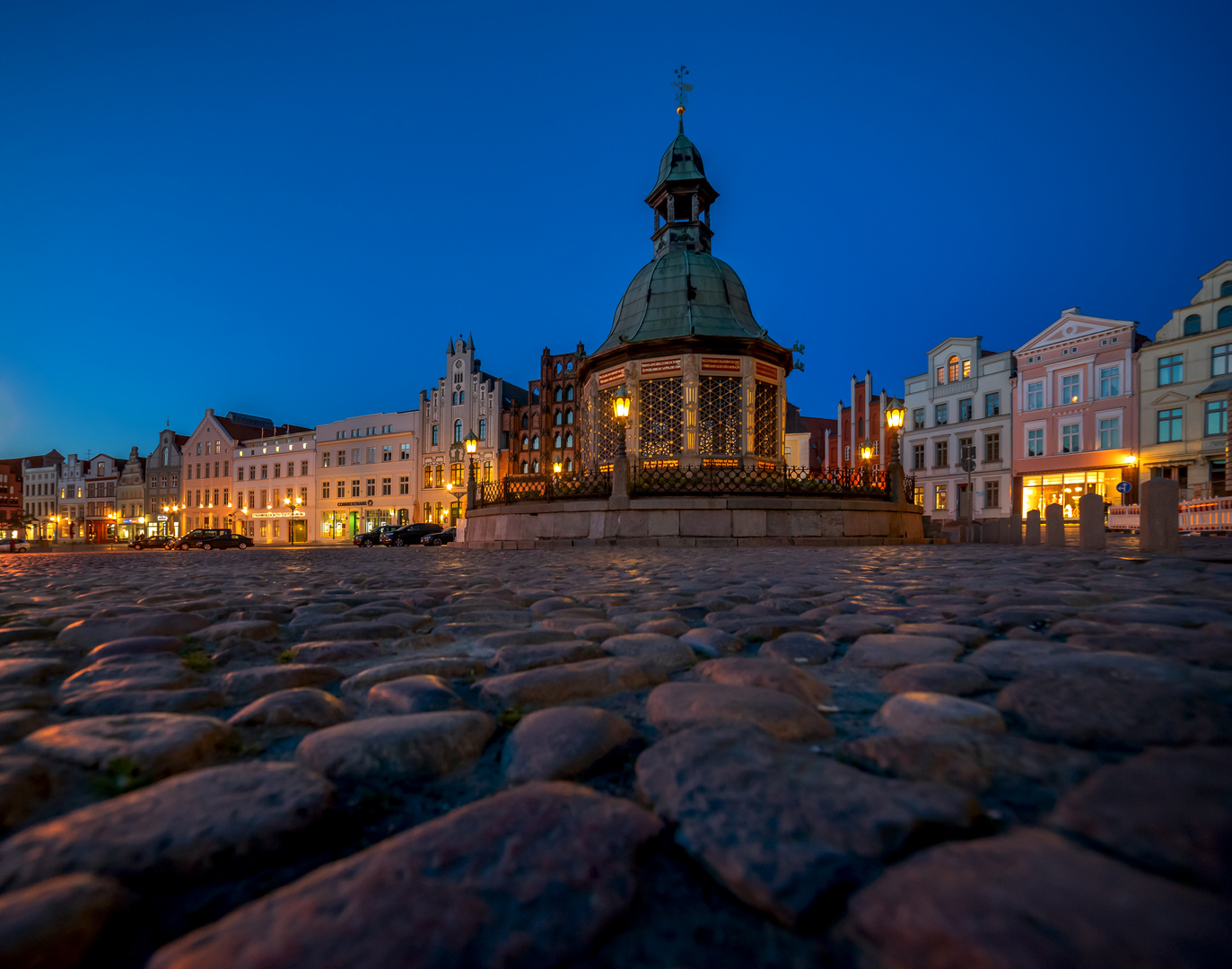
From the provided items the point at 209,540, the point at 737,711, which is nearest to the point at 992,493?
the point at 737,711

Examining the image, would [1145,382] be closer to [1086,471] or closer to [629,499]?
[1086,471]

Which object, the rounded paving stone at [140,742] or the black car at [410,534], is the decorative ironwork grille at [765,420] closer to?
the rounded paving stone at [140,742]

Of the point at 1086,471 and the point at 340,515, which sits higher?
the point at 1086,471

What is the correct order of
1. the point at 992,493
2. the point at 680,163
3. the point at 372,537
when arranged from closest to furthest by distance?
the point at 680,163 < the point at 372,537 < the point at 992,493

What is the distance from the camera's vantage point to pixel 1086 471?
106 ft

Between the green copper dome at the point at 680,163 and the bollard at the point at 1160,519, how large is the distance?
1857cm

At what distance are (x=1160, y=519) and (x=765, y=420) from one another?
12.2 metres

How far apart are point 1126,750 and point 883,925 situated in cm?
82

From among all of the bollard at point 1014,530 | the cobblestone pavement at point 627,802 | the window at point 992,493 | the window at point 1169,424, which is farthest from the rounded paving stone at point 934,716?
the window at point 992,493

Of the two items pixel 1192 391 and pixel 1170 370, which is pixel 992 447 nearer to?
pixel 1170 370

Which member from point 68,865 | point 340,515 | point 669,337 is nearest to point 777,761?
point 68,865

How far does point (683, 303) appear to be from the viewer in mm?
19453

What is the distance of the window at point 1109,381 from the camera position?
3136 centimetres

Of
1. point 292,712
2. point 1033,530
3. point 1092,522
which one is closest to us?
point 292,712
